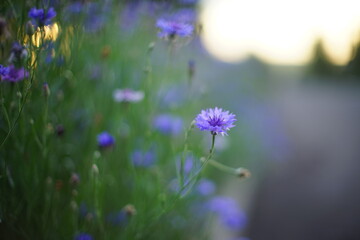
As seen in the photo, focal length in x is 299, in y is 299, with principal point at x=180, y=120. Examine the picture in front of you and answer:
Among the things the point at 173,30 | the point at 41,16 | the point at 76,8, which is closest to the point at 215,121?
Result: the point at 173,30

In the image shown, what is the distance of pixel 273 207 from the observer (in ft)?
7.64

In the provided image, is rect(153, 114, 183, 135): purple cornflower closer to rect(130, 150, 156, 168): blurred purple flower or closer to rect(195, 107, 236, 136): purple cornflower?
rect(130, 150, 156, 168): blurred purple flower

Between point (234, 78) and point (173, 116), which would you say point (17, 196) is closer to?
point (173, 116)

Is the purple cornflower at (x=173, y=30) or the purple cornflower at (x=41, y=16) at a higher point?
the purple cornflower at (x=41, y=16)

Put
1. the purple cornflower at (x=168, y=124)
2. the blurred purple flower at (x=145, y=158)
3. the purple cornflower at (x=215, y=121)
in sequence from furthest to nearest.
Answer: the purple cornflower at (x=168, y=124)
the blurred purple flower at (x=145, y=158)
the purple cornflower at (x=215, y=121)

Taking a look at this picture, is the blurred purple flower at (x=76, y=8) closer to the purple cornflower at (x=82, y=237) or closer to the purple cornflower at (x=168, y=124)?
the purple cornflower at (x=168, y=124)

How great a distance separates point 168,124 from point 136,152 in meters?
0.21

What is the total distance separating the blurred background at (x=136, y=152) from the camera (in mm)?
905

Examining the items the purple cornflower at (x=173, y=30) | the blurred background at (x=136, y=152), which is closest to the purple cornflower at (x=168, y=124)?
the blurred background at (x=136, y=152)

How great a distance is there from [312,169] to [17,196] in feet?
8.89

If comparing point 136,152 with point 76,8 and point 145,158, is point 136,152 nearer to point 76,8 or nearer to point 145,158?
point 145,158

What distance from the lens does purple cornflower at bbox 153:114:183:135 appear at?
4.58 feet

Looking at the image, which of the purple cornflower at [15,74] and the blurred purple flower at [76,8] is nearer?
the purple cornflower at [15,74]

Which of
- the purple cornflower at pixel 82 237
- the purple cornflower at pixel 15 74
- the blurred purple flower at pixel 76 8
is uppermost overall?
the blurred purple flower at pixel 76 8
